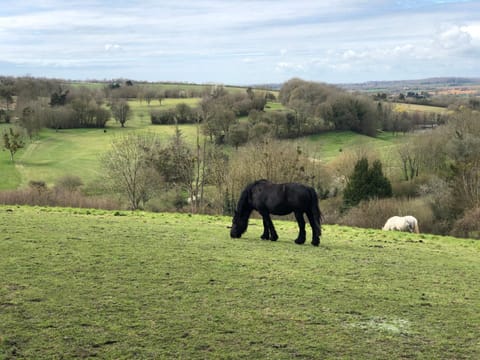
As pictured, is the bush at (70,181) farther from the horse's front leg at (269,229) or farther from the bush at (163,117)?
the horse's front leg at (269,229)

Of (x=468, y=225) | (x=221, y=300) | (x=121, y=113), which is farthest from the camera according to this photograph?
(x=121, y=113)

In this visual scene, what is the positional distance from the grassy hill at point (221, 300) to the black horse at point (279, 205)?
1.20 meters

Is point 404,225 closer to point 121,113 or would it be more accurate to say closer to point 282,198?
point 282,198

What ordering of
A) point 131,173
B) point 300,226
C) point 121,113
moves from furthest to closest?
1. point 121,113
2. point 131,173
3. point 300,226

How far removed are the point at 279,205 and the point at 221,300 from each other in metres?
6.52

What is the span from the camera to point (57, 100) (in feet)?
371

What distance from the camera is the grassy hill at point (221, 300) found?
7.43 m

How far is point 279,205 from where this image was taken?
50.5 ft

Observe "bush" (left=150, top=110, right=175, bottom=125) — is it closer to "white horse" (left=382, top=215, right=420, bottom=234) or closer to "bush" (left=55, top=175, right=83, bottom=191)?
"bush" (left=55, top=175, right=83, bottom=191)

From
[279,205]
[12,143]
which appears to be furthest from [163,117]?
[279,205]

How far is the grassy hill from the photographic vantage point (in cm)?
743

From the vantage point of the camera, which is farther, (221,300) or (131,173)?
(131,173)

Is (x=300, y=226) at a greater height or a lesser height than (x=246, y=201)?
lesser

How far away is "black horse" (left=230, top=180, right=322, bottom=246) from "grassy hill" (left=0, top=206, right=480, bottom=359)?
1.20 meters
